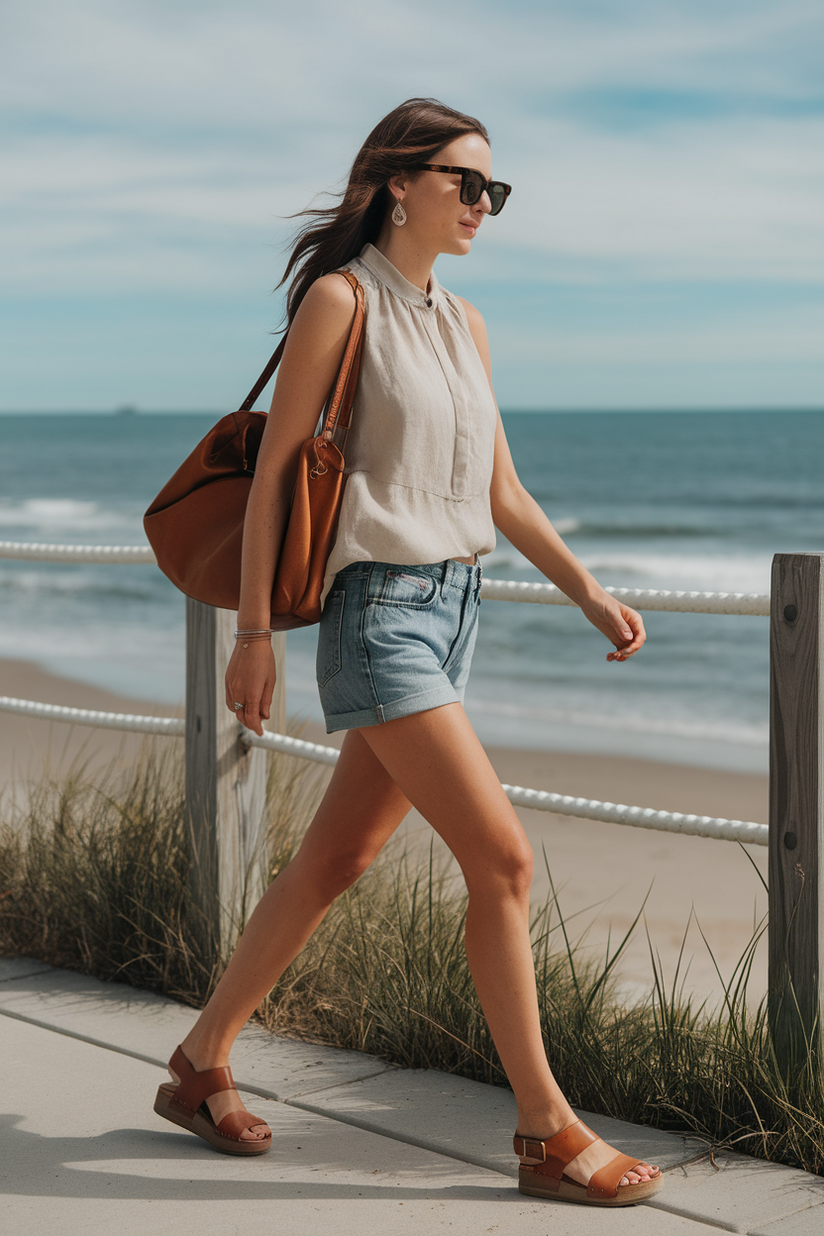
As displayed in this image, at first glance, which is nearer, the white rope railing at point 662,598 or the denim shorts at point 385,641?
the denim shorts at point 385,641

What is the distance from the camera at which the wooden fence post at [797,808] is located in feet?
8.04

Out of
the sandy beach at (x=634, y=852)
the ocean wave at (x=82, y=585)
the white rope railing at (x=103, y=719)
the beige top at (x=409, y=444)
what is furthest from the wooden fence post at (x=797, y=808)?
the ocean wave at (x=82, y=585)

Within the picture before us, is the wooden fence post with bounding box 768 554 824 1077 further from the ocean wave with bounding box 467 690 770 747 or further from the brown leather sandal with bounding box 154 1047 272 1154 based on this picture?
the ocean wave with bounding box 467 690 770 747

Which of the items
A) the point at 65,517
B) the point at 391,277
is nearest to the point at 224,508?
the point at 391,277

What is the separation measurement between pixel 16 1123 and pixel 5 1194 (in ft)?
1.05

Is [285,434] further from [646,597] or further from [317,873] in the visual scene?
[646,597]

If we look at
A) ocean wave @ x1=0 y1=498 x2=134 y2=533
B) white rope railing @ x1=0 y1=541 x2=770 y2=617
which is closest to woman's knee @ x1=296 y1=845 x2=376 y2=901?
white rope railing @ x1=0 y1=541 x2=770 y2=617

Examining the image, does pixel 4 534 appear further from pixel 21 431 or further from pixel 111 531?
pixel 21 431

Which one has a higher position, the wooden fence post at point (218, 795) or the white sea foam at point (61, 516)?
the white sea foam at point (61, 516)

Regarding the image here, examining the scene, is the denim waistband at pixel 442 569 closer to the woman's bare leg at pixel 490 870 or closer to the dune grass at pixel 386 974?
the woman's bare leg at pixel 490 870

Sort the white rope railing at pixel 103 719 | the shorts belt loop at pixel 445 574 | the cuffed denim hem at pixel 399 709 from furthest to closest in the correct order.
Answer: the white rope railing at pixel 103 719 → the shorts belt loop at pixel 445 574 → the cuffed denim hem at pixel 399 709

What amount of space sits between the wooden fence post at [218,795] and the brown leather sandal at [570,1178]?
127 centimetres

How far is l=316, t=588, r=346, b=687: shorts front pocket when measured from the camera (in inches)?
88.0

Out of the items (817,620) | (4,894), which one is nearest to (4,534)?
(4,894)
